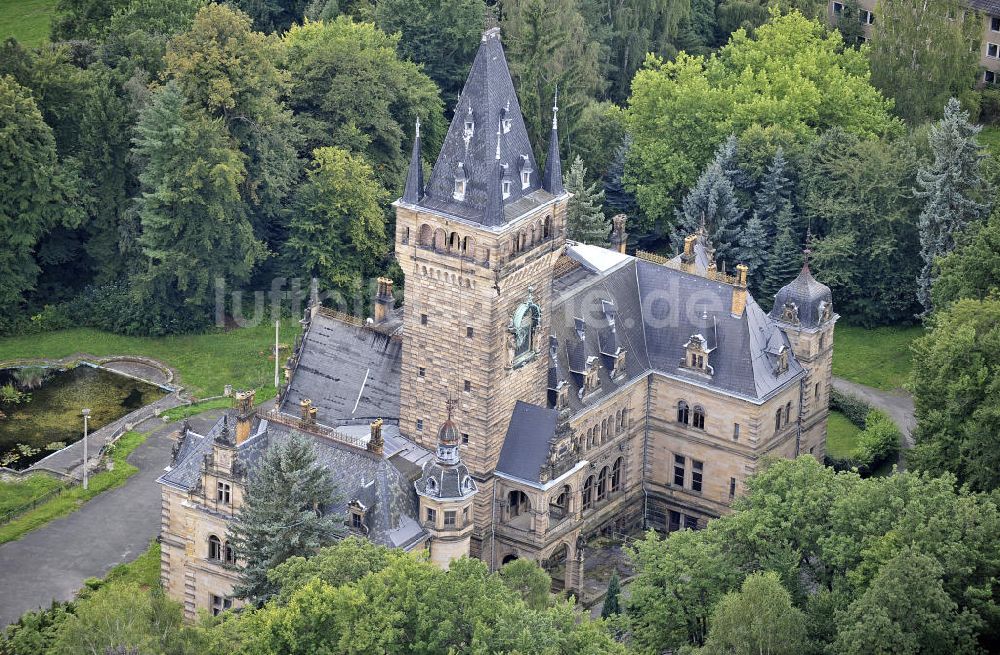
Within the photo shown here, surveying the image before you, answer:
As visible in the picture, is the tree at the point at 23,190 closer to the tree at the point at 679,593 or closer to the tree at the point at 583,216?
the tree at the point at 583,216

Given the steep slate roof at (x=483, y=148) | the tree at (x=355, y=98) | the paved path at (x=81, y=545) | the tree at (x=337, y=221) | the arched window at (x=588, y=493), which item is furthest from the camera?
the tree at (x=355, y=98)

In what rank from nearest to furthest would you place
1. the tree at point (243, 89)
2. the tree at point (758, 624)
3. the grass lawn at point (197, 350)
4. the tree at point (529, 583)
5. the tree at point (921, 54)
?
the tree at point (758, 624)
the tree at point (529, 583)
the grass lawn at point (197, 350)
the tree at point (243, 89)
the tree at point (921, 54)

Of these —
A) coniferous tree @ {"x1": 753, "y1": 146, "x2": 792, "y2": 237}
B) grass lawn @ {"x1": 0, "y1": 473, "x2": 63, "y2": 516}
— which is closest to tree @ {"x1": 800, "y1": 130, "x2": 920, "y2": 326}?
coniferous tree @ {"x1": 753, "y1": 146, "x2": 792, "y2": 237}

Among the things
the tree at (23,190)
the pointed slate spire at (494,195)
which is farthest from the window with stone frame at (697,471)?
the tree at (23,190)

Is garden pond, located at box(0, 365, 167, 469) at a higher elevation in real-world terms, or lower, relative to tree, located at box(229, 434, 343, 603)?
lower

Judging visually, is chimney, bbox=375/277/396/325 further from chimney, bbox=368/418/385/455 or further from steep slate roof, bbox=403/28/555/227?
steep slate roof, bbox=403/28/555/227

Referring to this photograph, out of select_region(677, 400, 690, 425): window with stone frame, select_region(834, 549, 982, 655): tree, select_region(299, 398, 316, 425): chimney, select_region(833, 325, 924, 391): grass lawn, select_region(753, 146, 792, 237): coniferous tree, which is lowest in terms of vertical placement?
select_region(833, 325, 924, 391): grass lawn

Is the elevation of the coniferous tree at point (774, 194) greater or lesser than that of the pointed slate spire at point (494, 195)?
lesser
